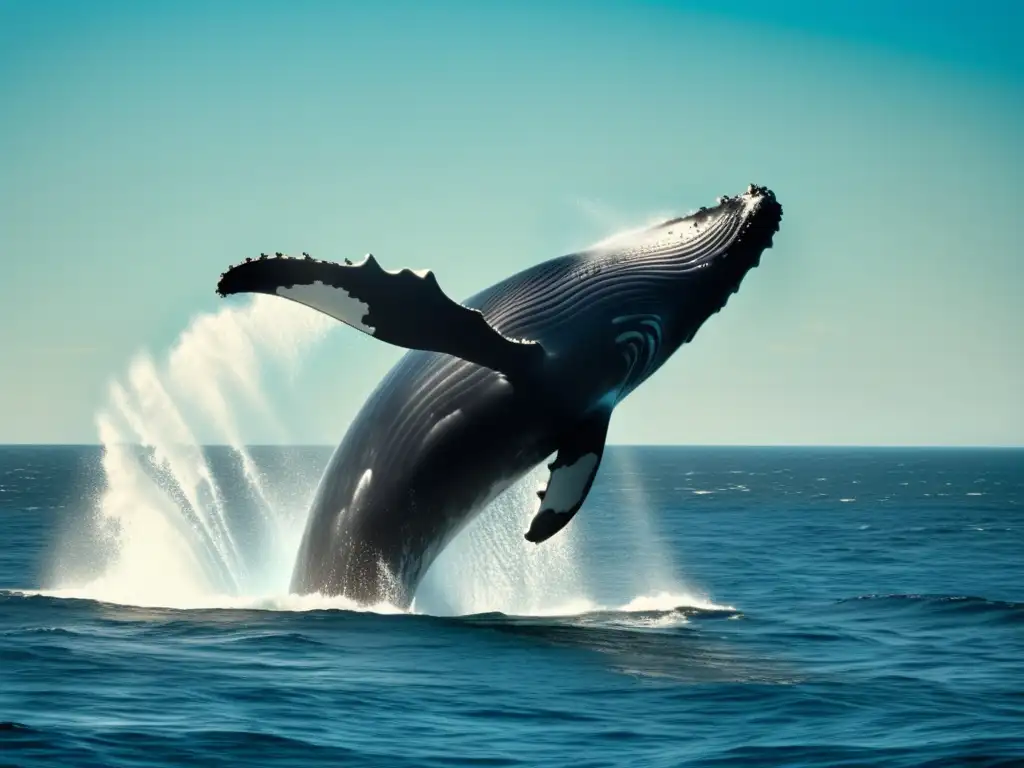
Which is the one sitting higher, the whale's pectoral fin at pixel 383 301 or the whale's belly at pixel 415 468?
the whale's pectoral fin at pixel 383 301

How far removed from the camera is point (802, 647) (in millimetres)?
13188

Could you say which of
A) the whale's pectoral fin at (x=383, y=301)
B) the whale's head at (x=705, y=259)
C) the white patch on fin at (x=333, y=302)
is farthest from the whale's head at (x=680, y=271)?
the white patch on fin at (x=333, y=302)

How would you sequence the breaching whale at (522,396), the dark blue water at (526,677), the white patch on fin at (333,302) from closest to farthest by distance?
the dark blue water at (526,677)
the white patch on fin at (333,302)
the breaching whale at (522,396)

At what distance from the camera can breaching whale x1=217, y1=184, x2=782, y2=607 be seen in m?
11.5

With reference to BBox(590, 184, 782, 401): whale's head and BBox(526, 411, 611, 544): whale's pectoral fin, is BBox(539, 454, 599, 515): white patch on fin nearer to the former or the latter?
BBox(526, 411, 611, 544): whale's pectoral fin

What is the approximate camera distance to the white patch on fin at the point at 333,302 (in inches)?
380

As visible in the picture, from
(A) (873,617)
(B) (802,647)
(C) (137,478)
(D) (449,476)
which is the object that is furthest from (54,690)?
(A) (873,617)

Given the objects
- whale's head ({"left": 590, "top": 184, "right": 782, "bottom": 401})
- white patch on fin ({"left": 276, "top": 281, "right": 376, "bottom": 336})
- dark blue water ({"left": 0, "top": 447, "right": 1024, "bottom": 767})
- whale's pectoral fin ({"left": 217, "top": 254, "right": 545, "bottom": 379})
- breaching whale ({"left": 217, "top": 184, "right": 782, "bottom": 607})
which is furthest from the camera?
whale's head ({"left": 590, "top": 184, "right": 782, "bottom": 401})

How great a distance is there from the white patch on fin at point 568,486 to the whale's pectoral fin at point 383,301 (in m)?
1.19

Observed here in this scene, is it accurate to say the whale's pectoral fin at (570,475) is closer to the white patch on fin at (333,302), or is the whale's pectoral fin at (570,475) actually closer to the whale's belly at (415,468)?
the whale's belly at (415,468)

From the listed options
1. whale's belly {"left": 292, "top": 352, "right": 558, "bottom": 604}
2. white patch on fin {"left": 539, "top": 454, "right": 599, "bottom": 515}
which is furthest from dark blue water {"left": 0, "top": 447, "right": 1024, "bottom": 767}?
white patch on fin {"left": 539, "top": 454, "right": 599, "bottom": 515}

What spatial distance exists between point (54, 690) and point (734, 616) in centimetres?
843

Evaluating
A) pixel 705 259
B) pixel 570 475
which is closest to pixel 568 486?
pixel 570 475

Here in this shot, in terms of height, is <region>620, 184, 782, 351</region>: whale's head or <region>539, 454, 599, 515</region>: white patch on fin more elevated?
<region>620, 184, 782, 351</region>: whale's head
